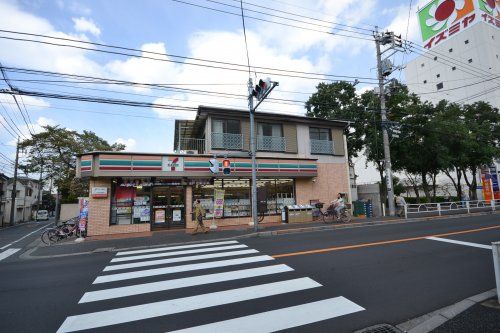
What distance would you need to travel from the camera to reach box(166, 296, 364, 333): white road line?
3.50 m

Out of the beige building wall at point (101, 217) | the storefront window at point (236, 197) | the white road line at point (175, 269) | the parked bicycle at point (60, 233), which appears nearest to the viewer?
the white road line at point (175, 269)

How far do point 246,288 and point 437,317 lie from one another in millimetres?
3025

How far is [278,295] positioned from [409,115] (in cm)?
2200

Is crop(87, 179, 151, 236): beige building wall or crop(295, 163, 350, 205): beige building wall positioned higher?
crop(295, 163, 350, 205): beige building wall

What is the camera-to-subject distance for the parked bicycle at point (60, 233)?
12703 mm

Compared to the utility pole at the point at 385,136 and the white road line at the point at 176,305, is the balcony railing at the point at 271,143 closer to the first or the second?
the utility pole at the point at 385,136

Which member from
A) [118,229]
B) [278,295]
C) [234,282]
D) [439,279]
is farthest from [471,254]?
[118,229]

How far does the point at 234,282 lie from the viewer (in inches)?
211

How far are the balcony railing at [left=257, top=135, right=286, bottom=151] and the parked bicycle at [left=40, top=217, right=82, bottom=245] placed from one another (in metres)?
11.4

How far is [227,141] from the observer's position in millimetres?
16938

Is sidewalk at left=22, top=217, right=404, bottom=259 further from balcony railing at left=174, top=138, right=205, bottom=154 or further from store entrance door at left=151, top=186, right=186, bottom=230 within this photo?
balcony railing at left=174, top=138, right=205, bottom=154

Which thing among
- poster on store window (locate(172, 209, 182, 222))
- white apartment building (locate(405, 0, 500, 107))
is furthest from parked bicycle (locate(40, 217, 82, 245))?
white apartment building (locate(405, 0, 500, 107))

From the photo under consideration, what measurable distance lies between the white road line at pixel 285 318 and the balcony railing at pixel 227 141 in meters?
13.3

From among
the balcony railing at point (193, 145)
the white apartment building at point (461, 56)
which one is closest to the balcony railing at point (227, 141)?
the balcony railing at point (193, 145)
